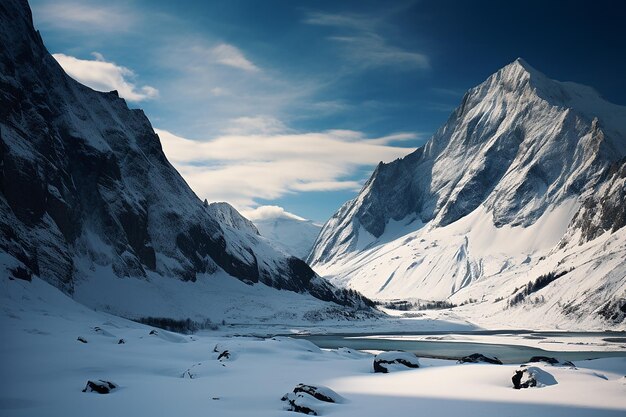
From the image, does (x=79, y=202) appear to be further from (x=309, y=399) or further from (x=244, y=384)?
(x=309, y=399)

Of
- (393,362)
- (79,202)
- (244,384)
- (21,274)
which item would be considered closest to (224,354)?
(393,362)

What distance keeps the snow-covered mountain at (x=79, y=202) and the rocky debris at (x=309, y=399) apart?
72619mm

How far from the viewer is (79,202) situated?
15275 cm

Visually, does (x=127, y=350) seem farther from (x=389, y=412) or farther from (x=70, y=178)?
(x=70, y=178)

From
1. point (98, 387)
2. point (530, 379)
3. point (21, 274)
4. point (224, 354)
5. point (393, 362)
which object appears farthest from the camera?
point (21, 274)

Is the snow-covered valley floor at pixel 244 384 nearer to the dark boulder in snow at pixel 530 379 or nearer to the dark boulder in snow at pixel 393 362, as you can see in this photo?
the dark boulder in snow at pixel 530 379

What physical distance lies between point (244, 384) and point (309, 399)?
7747 millimetres

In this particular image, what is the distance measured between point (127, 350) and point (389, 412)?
3032cm

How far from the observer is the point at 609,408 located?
2425cm

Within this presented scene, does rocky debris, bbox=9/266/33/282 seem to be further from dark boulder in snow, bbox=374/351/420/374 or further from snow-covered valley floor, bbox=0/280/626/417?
dark boulder in snow, bbox=374/351/420/374

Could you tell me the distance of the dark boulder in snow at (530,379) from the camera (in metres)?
30.6

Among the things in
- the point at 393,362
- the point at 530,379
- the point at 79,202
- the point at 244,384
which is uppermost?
the point at 79,202

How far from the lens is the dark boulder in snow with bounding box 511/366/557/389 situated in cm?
3061

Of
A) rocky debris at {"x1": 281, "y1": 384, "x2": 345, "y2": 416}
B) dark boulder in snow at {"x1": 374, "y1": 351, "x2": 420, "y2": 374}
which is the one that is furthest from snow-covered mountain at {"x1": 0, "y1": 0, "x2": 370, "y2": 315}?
rocky debris at {"x1": 281, "y1": 384, "x2": 345, "y2": 416}
